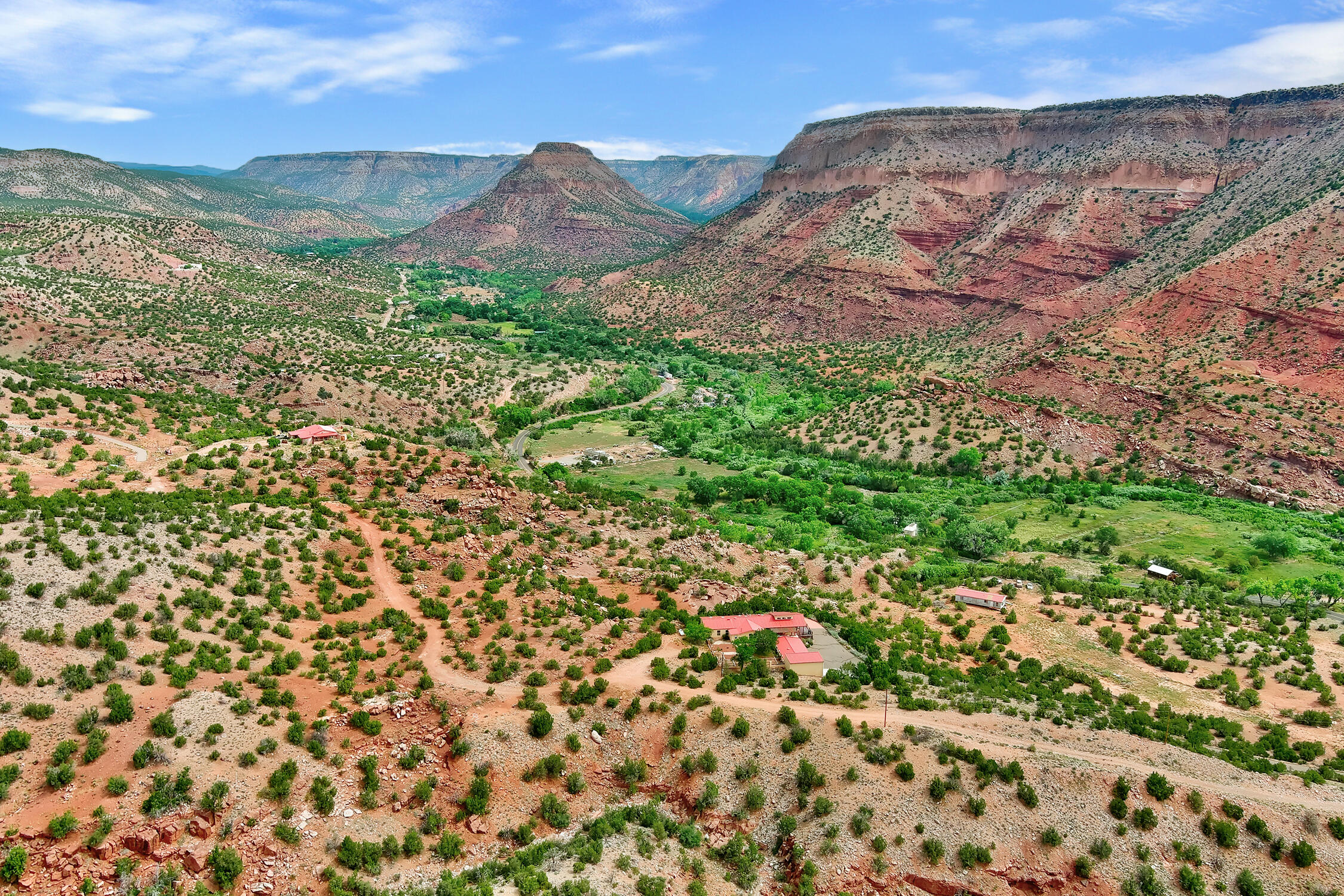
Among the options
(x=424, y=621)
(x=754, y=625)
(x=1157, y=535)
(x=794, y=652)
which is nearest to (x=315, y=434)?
(x=424, y=621)

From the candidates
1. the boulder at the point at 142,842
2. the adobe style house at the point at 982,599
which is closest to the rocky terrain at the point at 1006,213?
the adobe style house at the point at 982,599


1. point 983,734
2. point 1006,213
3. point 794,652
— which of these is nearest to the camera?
point 983,734

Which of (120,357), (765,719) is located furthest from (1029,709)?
(120,357)

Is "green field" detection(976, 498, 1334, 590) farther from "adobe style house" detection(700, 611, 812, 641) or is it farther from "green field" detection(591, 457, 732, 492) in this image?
"adobe style house" detection(700, 611, 812, 641)

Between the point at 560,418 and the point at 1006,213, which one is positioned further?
the point at 1006,213

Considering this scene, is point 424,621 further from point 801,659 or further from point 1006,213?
point 1006,213

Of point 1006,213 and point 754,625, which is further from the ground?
Result: point 1006,213
